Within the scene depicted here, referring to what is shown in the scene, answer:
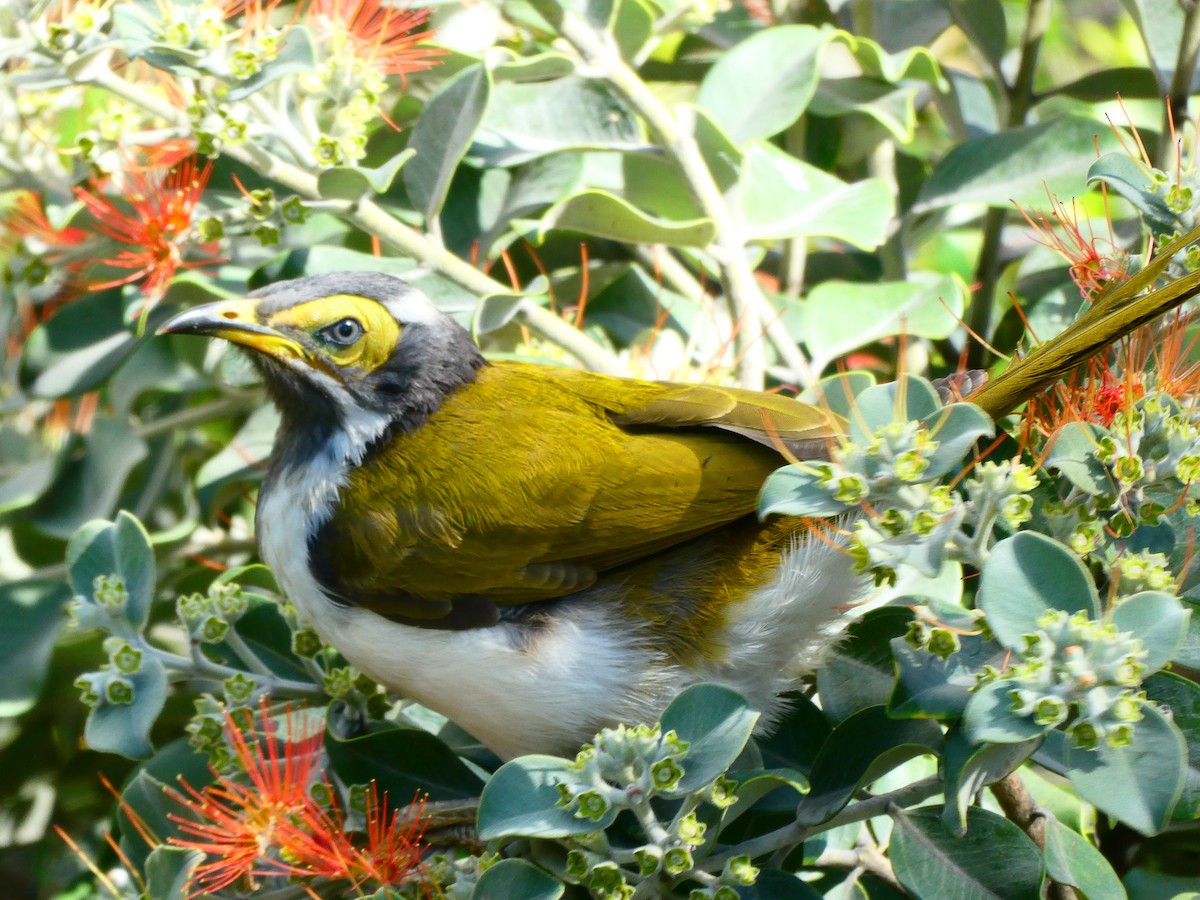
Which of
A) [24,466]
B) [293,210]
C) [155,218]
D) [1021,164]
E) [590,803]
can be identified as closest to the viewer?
[590,803]

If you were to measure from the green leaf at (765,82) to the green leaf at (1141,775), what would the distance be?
5.78 ft

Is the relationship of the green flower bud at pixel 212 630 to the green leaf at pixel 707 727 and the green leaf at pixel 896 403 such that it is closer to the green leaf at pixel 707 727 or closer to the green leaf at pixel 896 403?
the green leaf at pixel 707 727

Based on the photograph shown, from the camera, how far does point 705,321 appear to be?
3.11 m

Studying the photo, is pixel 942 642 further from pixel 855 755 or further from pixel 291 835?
pixel 291 835

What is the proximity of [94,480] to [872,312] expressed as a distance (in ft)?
6.69

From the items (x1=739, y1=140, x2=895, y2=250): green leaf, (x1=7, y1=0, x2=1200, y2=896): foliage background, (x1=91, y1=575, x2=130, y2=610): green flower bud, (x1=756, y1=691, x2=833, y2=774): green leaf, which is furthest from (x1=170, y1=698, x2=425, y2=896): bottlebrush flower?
(x1=739, y1=140, x2=895, y2=250): green leaf

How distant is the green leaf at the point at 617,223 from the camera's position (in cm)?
269

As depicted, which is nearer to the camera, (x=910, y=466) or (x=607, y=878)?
(x=910, y=466)

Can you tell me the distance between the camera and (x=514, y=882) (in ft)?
5.99

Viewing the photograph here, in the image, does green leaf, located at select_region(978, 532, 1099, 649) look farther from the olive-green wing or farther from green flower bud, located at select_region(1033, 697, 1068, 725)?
the olive-green wing

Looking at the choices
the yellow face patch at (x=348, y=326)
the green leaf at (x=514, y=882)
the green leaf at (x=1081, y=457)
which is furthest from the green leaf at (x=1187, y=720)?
the yellow face patch at (x=348, y=326)

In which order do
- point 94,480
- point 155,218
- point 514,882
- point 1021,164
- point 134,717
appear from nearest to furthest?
1. point 514,882
2. point 134,717
3. point 155,218
4. point 1021,164
5. point 94,480

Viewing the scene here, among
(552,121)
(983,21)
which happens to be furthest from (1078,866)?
(983,21)

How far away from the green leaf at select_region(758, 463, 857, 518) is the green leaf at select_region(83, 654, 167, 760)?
127cm
